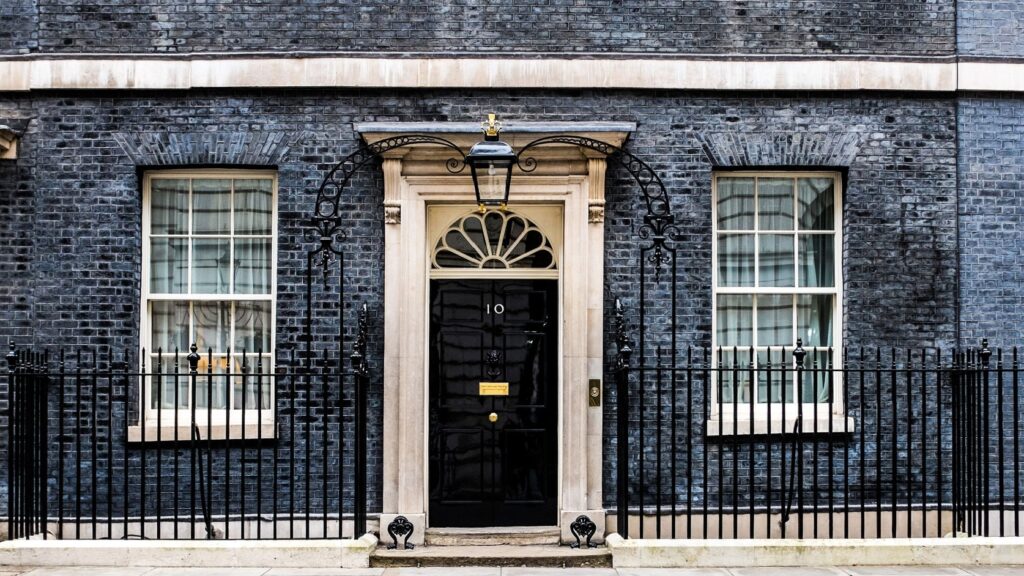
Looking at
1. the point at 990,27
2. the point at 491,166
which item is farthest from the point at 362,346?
the point at 990,27

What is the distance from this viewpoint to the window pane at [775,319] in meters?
8.55

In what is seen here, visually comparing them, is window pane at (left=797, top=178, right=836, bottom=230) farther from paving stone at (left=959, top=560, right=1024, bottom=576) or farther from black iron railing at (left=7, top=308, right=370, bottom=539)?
black iron railing at (left=7, top=308, right=370, bottom=539)

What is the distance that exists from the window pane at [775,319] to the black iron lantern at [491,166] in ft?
7.81

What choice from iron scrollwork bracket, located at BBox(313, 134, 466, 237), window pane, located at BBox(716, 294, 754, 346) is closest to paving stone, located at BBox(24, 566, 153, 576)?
iron scrollwork bracket, located at BBox(313, 134, 466, 237)

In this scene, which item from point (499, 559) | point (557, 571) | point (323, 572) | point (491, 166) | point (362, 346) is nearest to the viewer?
point (323, 572)

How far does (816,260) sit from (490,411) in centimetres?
303

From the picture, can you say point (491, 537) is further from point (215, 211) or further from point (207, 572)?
point (215, 211)

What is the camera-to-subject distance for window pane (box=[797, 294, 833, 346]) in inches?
337

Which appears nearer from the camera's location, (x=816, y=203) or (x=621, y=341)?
(x=621, y=341)

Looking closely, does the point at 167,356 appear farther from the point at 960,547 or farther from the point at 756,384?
the point at 960,547

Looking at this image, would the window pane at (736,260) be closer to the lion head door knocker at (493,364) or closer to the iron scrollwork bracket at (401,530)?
the lion head door knocker at (493,364)

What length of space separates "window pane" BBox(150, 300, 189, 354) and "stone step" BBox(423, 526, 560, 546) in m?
2.60

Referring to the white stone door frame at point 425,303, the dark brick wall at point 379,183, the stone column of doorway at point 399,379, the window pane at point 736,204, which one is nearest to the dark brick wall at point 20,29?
the dark brick wall at point 379,183

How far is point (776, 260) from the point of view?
8570mm
